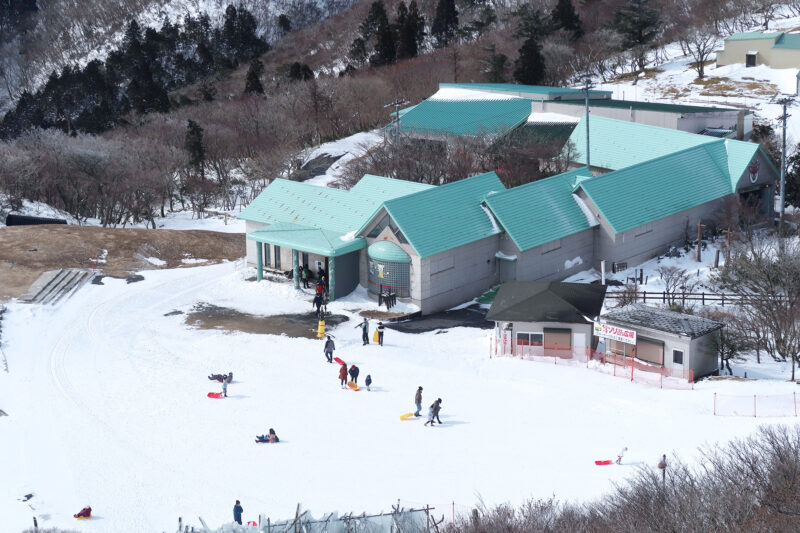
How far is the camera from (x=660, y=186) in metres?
45.3

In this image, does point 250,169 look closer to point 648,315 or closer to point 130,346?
point 130,346

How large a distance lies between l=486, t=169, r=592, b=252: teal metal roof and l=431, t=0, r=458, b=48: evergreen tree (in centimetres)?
5988

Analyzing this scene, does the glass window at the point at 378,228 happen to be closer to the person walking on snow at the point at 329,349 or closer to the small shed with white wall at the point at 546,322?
the small shed with white wall at the point at 546,322

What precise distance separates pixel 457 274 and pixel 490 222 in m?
2.93

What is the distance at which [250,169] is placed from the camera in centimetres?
7112

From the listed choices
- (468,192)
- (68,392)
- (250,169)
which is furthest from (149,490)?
(250,169)

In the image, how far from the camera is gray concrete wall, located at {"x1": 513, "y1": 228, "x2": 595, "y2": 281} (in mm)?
41750

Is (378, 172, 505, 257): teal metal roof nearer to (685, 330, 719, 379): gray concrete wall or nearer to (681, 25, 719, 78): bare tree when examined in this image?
(685, 330, 719, 379): gray concrete wall

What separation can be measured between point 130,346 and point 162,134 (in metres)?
43.7

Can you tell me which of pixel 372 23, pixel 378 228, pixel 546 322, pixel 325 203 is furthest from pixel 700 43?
pixel 546 322

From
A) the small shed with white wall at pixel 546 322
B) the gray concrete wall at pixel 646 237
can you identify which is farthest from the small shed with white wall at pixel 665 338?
the gray concrete wall at pixel 646 237

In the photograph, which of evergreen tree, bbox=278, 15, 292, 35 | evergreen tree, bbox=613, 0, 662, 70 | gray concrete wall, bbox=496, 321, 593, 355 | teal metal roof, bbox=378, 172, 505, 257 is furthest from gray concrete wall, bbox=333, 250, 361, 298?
evergreen tree, bbox=278, 15, 292, 35

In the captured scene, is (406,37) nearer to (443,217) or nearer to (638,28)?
(638,28)

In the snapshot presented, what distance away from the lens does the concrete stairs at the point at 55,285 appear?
40.3 metres
